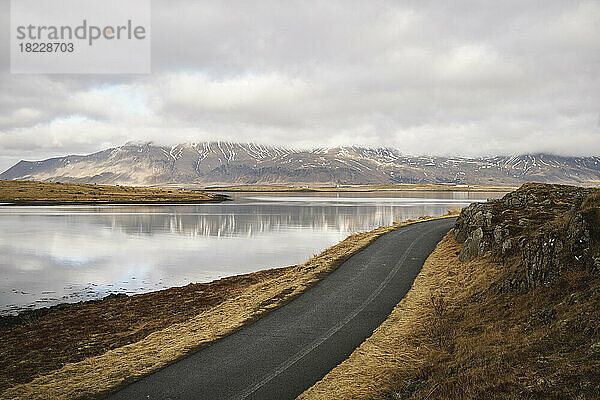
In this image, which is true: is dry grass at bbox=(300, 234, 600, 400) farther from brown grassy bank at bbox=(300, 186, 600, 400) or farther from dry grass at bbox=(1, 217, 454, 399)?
dry grass at bbox=(1, 217, 454, 399)

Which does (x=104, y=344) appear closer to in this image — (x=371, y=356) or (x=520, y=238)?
(x=371, y=356)

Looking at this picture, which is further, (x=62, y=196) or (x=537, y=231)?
(x=62, y=196)

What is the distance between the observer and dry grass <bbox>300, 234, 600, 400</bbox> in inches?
286

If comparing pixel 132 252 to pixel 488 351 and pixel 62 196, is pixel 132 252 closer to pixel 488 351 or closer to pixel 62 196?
pixel 488 351

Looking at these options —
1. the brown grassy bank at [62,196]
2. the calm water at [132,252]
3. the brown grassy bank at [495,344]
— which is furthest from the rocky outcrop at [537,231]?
the brown grassy bank at [62,196]

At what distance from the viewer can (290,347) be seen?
12.4 metres

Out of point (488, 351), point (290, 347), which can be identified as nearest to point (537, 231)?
point (488, 351)

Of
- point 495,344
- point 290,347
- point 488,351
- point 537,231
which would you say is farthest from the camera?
point 537,231

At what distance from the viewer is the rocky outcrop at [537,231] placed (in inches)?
440

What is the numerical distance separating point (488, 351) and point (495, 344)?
0.44 meters

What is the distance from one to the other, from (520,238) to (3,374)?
19.6 meters

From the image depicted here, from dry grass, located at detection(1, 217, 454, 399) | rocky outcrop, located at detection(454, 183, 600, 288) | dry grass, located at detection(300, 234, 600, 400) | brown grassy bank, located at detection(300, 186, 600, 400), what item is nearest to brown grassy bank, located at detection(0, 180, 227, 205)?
dry grass, located at detection(1, 217, 454, 399)

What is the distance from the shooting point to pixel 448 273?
1978 cm

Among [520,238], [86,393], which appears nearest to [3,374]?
[86,393]
